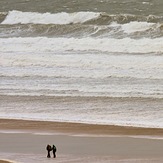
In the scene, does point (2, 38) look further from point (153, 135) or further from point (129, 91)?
point (153, 135)

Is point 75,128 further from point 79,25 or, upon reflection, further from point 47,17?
point 47,17

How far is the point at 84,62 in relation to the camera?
29859 millimetres

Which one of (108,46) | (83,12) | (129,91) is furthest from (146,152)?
(83,12)

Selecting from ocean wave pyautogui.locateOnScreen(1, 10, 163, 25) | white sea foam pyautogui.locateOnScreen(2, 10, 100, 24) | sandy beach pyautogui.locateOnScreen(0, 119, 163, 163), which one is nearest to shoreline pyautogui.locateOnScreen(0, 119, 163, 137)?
sandy beach pyautogui.locateOnScreen(0, 119, 163, 163)

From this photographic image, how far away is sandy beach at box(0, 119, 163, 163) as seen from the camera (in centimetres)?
1748

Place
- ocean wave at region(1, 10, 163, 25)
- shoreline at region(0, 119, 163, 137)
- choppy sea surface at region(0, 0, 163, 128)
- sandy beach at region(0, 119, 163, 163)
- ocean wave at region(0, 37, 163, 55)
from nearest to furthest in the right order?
sandy beach at region(0, 119, 163, 163), shoreline at region(0, 119, 163, 137), choppy sea surface at region(0, 0, 163, 128), ocean wave at region(0, 37, 163, 55), ocean wave at region(1, 10, 163, 25)

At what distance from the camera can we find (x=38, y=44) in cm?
3600

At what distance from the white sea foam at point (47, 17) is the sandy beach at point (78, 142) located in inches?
848

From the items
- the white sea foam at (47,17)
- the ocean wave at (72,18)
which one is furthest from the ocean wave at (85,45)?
the white sea foam at (47,17)

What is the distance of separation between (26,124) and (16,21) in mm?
24594

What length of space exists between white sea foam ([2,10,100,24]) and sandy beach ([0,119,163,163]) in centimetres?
2153

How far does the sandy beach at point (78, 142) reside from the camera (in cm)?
1748

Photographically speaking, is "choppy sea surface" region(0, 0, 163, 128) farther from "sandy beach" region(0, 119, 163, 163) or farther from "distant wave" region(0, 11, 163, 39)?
"sandy beach" region(0, 119, 163, 163)

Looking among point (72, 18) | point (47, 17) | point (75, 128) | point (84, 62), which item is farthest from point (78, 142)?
point (47, 17)
